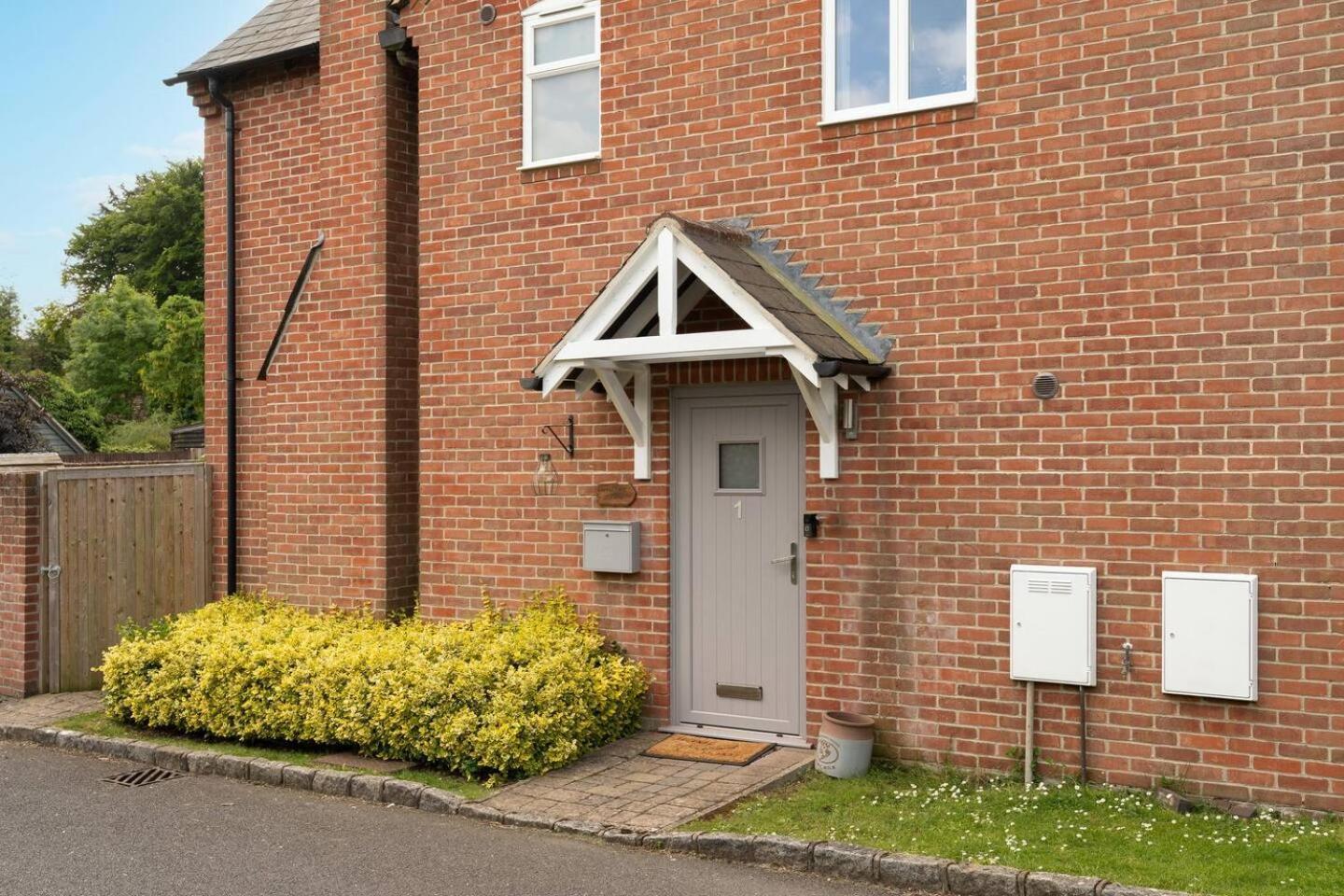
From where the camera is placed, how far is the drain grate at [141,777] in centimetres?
847

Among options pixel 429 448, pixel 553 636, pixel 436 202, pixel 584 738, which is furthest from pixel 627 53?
pixel 584 738

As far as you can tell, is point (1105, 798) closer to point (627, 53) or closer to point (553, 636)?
point (553, 636)

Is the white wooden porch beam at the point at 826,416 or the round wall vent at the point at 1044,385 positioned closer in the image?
the round wall vent at the point at 1044,385

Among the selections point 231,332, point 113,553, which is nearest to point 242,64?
point 231,332

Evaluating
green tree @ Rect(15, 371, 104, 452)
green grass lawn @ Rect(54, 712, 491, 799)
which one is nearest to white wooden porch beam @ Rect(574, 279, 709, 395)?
green grass lawn @ Rect(54, 712, 491, 799)

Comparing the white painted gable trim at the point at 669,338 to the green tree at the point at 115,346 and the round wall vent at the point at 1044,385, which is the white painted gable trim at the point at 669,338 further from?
the green tree at the point at 115,346

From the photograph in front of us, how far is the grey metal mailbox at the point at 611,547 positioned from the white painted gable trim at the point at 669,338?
32.2 inches

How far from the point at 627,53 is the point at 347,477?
4.39 m

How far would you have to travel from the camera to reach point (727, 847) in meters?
6.59

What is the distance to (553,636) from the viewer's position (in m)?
Result: 8.87

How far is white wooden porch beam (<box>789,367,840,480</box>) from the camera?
7.91 metres

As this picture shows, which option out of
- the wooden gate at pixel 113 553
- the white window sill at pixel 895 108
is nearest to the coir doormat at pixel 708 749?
the white window sill at pixel 895 108

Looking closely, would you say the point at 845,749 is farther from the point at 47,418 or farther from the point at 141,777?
the point at 47,418

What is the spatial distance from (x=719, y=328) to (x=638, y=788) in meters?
3.19
